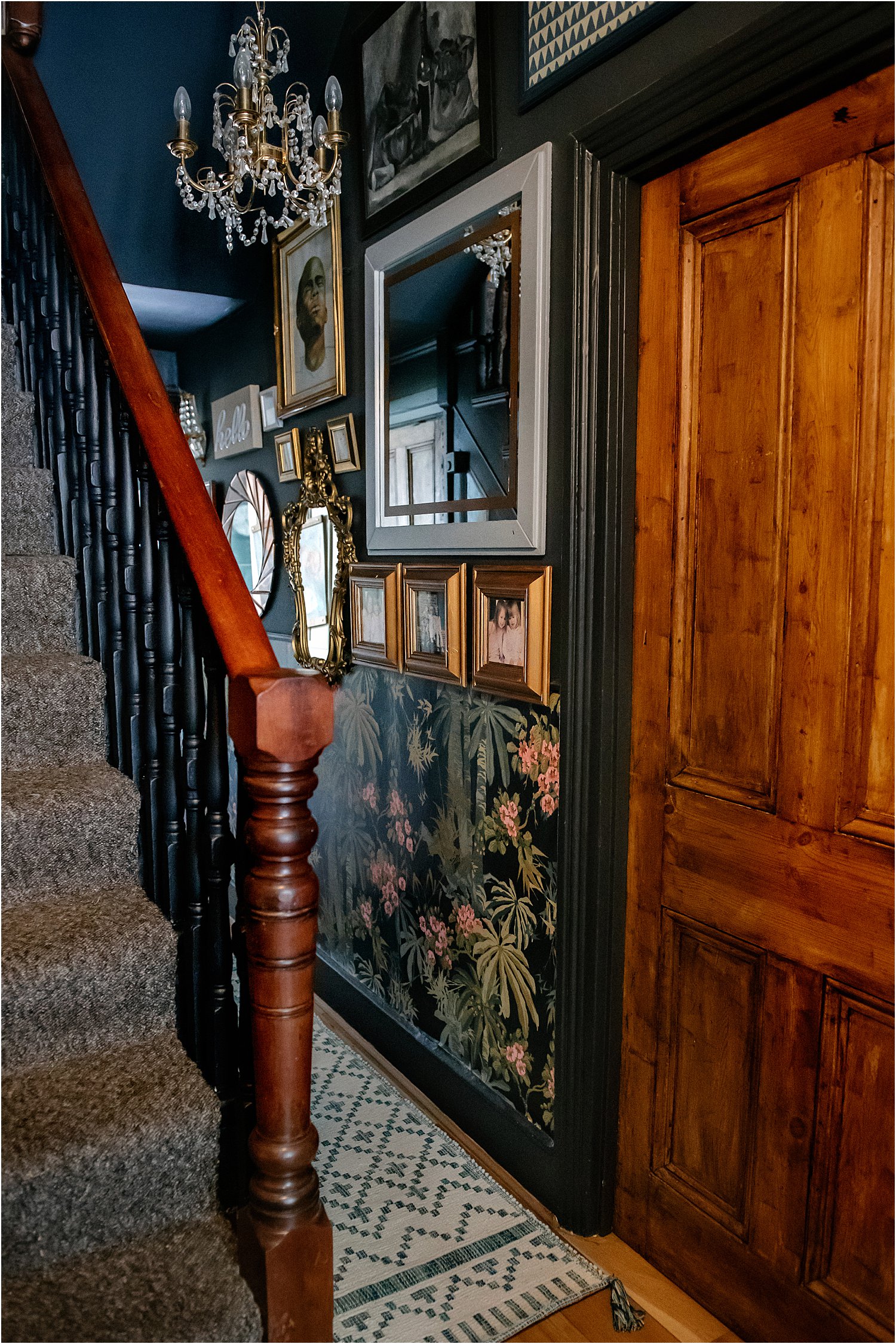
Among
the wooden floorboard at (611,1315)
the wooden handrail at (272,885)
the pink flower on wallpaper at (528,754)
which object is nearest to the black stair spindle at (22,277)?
Result: the wooden handrail at (272,885)

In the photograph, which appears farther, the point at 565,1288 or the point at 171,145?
the point at 171,145

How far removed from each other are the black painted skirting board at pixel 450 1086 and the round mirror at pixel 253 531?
1537mm

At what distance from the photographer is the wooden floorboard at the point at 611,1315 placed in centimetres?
169

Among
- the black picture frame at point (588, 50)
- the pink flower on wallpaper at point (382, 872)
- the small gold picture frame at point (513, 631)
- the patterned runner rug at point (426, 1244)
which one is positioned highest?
the black picture frame at point (588, 50)

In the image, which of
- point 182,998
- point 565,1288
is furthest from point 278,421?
point 565,1288

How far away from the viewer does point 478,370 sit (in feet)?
7.16

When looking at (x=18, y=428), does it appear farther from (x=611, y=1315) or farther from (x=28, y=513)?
(x=611, y=1315)

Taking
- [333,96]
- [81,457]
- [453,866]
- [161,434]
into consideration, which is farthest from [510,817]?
[333,96]

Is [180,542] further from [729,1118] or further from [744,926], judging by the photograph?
[729,1118]

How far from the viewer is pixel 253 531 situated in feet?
12.5

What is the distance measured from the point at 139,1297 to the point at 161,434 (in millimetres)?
1322

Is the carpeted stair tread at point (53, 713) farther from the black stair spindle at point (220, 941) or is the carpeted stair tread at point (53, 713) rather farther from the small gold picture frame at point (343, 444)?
the small gold picture frame at point (343, 444)

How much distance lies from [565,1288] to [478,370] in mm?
2026

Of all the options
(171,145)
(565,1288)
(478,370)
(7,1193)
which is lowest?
(565,1288)
